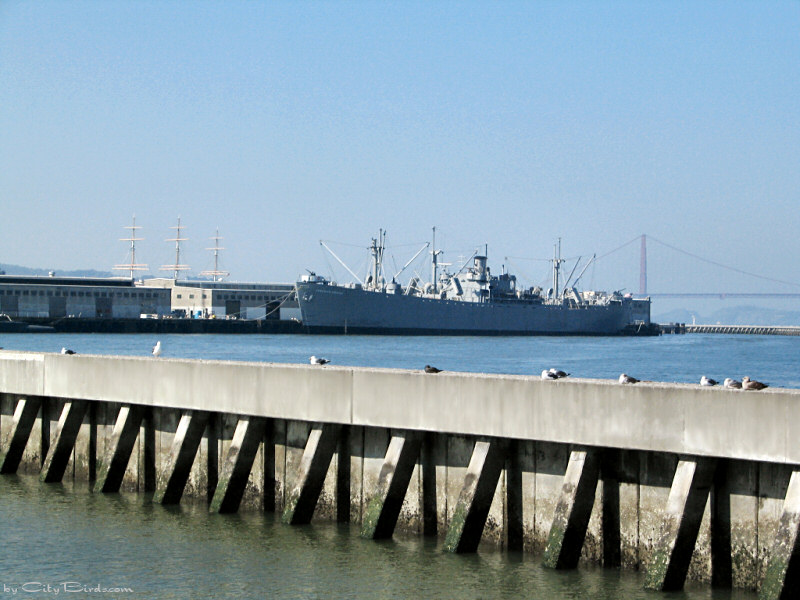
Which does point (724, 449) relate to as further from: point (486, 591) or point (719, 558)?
point (486, 591)

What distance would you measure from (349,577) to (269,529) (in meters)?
2.44

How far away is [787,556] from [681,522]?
1436 millimetres

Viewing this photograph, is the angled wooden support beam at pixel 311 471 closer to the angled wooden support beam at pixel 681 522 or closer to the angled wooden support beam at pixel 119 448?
the angled wooden support beam at pixel 119 448

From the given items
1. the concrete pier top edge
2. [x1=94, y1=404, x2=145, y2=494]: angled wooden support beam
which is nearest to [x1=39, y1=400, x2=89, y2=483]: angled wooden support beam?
the concrete pier top edge

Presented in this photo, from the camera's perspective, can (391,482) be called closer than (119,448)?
Yes

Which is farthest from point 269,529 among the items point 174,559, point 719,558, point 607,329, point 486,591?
point 607,329

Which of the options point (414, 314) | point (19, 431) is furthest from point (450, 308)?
point (19, 431)

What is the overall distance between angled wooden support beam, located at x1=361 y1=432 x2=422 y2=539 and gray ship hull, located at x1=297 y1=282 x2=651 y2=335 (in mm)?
144614

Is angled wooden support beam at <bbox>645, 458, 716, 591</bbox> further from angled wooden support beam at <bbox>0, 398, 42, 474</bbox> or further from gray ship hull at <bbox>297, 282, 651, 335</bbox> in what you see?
gray ship hull at <bbox>297, 282, 651, 335</bbox>

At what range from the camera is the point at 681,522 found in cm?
1417

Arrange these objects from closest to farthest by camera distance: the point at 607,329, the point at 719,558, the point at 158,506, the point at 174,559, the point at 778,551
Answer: the point at 778,551 < the point at 719,558 < the point at 174,559 < the point at 158,506 < the point at 607,329

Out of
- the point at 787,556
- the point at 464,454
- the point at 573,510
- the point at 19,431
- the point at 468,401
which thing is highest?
the point at 468,401

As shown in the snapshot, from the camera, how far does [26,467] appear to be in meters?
23.7

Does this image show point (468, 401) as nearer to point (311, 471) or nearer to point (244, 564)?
point (311, 471)
